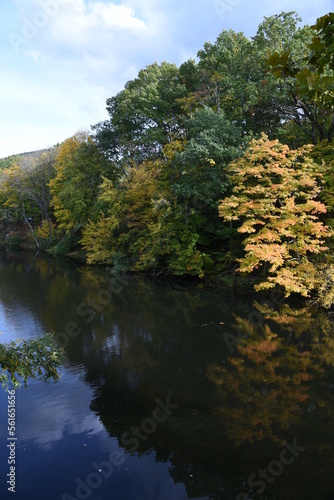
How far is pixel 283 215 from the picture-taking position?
13.7 meters

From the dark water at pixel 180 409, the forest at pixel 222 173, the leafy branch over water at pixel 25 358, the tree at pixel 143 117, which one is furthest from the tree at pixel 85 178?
the leafy branch over water at pixel 25 358

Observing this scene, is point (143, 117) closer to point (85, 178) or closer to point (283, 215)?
point (85, 178)

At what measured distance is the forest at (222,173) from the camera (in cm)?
1374

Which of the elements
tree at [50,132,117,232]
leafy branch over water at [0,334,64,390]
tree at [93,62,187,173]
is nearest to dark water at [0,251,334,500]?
leafy branch over water at [0,334,64,390]

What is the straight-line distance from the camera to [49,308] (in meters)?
15.1

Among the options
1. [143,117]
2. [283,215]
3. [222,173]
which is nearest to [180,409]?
[283,215]

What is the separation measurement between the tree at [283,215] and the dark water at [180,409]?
1.65 meters

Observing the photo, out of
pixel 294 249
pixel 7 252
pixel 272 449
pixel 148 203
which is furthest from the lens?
pixel 7 252

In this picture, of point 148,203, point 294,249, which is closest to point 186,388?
point 294,249

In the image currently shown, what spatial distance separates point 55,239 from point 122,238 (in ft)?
60.8

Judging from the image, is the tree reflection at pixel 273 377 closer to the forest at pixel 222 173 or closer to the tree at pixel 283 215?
the tree at pixel 283 215

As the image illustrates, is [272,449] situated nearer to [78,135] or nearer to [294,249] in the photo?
[294,249]

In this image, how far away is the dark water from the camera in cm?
543

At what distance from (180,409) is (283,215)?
9.11 metres
